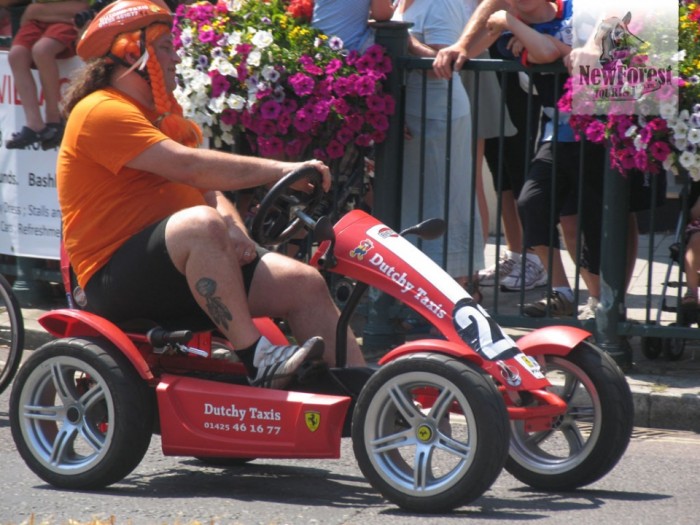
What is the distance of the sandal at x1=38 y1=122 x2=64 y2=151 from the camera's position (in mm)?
7680

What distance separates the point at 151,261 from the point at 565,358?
1415mm

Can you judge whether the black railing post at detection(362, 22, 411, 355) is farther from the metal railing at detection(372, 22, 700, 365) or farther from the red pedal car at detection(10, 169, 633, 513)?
the red pedal car at detection(10, 169, 633, 513)

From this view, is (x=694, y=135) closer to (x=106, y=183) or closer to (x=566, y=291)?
(x=566, y=291)

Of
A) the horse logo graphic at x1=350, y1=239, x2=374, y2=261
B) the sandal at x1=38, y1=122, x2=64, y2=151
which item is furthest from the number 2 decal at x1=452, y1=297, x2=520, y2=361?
the sandal at x1=38, y1=122, x2=64, y2=151

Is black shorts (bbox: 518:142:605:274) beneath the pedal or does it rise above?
above

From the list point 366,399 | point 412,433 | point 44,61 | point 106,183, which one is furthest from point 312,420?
point 44,61

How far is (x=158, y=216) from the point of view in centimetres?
484

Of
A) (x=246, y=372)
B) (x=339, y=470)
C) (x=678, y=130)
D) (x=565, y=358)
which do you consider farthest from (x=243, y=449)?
(x=678, y=130)

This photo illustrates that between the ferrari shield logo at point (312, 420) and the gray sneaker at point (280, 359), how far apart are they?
18 centimetres

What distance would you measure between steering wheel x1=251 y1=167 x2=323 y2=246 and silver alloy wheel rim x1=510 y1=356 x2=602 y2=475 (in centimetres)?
94

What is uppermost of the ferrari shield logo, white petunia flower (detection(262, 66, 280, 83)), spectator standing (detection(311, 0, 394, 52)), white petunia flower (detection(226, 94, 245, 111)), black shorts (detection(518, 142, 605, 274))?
spectator standing (detection(311, 0, 394, 52))

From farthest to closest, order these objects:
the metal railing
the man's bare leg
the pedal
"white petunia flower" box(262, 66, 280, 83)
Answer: "white petunia flower" box(262, 66, 280, 83) < the metal railing < the man's bare leg < the pedal

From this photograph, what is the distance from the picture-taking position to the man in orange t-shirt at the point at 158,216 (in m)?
4.63

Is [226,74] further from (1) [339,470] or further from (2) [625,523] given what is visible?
(2) [625,523]
